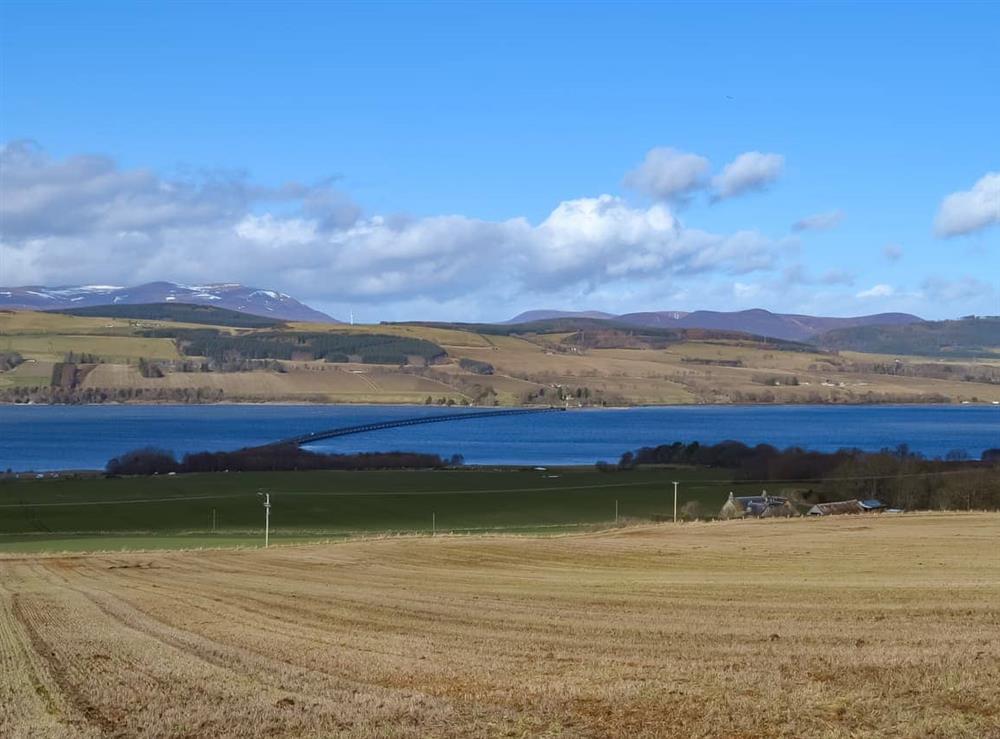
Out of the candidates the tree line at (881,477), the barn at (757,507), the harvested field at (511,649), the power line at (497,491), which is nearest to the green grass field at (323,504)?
the power line at (497,491)

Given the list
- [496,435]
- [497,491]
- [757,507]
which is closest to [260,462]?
[497,491]

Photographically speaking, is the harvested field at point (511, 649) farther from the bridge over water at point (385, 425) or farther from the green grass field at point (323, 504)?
the bridge over water at point (385, 425)

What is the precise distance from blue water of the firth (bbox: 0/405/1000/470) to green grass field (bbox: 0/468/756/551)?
2370 centimetres

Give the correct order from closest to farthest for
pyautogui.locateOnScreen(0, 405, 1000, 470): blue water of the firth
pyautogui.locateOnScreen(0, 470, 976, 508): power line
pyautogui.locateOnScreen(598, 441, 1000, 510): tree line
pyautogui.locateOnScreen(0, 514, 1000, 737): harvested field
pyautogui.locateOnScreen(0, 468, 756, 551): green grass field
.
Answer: pyautogui.locateOnScreen(0, 514, 1000, 737): harvested field < pyautogui.locateOnScreen(0, 468, 756, 551): green grass field < pyautogui.locateOnScreen(598, 441, 1000, 510): tree line < pyautogui.locateOnScreen(0, 470, 976, 508): power line < pyautogui.locateOnScreen(0, 405, 1000, 470): blue water of the firth

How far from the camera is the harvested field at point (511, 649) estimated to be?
12414 mm

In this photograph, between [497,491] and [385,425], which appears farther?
[385,425]

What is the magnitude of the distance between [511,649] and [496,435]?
136 m

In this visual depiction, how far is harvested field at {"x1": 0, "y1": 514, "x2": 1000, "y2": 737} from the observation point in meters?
12.4

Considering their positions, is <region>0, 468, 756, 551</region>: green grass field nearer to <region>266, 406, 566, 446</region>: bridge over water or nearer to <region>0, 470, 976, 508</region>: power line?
<region>0, 470, 976, 508</region>: power line

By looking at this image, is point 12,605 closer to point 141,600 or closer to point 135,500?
point 141,600

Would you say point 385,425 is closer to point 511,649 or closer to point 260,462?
point 260,462

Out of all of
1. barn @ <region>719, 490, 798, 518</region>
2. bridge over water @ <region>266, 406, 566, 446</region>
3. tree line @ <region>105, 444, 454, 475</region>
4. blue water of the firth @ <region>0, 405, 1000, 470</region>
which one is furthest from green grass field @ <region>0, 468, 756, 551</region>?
bridge over water @ <region>266, 406, 566, 446</region>

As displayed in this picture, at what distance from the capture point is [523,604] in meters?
23.9

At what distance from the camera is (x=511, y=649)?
17.7 m
